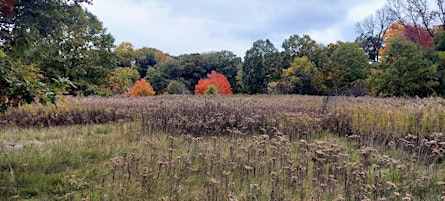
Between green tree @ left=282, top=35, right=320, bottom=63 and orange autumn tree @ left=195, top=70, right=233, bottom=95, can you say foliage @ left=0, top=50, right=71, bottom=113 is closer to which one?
green tree @ left=282, top=35, right=320, bottom=63

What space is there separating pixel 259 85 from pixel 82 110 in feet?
94.1

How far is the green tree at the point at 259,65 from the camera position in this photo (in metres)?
35.8

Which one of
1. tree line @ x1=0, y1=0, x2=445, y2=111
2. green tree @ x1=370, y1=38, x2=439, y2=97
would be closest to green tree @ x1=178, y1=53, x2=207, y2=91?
tree line @ x1=0, y1=0, x2=445, y2=111

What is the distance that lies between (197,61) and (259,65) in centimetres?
1335

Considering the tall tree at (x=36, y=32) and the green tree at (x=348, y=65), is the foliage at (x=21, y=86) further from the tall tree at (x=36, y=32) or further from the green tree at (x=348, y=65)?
the green tree at (x=348, y=65)

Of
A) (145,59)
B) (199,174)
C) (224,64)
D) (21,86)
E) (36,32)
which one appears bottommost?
(199,174)

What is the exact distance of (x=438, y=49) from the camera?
66.3 feet

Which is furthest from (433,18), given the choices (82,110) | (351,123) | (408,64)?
(82,110)

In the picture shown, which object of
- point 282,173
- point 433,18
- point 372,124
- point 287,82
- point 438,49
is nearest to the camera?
point 282,173

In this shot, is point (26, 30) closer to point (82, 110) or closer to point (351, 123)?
point (82, 110)

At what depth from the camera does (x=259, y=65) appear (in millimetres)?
35875

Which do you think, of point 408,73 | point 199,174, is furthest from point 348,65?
point 199,174

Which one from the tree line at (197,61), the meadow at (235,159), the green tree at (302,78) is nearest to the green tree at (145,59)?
the tree line at (197,61)

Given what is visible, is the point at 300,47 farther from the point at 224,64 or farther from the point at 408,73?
the point at 408,73
